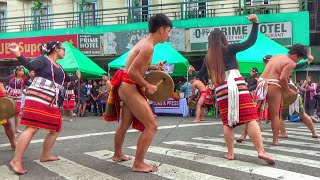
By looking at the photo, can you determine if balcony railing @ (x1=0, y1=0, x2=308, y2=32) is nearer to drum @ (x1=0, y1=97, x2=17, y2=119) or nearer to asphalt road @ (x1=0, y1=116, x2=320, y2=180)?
asphalt road @ (x1=0, y1=116, x2=320, y2=180)

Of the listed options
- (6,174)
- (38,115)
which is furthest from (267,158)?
(6,174)

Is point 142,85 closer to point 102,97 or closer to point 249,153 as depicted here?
point 249,153

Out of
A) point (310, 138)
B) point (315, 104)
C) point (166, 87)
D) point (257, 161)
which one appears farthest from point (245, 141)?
point (315, 104)

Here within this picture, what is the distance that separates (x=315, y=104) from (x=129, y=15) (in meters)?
10.6

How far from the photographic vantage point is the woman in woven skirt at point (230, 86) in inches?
222

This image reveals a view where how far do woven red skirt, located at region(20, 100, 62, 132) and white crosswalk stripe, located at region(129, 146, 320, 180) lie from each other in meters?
1.82

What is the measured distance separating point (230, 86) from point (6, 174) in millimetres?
3086

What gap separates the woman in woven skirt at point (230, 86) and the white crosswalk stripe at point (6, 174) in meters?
2.82

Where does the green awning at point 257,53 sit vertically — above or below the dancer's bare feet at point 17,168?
above

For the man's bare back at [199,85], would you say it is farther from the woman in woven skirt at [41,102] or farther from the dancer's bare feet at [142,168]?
the dancer's bare feet at [142,168]

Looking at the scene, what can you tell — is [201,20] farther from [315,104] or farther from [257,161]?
[257,161]

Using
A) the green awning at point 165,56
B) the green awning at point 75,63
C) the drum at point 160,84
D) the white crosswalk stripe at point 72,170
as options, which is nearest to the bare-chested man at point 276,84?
the drum at point 160,84

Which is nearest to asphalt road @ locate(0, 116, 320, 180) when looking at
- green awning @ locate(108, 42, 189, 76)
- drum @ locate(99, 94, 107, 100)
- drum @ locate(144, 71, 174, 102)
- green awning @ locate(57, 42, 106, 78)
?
drum @ locate(144, 71, 174, 102)

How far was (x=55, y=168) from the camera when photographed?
18.1 ft
